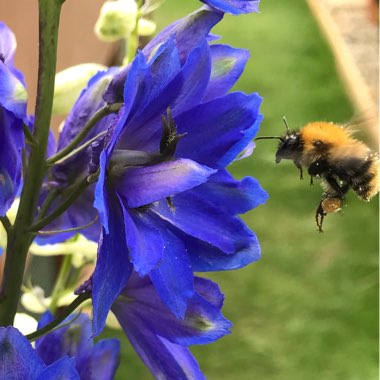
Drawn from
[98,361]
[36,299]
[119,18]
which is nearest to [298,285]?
[36,299]

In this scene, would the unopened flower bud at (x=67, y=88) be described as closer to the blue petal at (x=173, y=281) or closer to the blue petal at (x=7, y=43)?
the blue petal at (x=7, y=43)

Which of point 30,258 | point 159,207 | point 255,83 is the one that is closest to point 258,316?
point 30,258

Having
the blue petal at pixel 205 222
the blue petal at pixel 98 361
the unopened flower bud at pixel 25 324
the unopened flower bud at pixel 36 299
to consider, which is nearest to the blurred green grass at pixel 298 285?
the unopened flower bud at pixel 36 299

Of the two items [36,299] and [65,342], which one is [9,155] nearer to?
[65,342]

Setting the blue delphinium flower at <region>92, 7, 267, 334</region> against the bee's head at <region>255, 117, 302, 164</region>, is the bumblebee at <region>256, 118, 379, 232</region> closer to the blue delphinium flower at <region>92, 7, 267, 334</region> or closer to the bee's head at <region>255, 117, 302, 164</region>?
the bee's head at <region>255, 117, 302, 164</region>

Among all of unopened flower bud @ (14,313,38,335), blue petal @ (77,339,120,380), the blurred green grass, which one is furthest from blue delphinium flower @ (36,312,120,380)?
the blurred green grass

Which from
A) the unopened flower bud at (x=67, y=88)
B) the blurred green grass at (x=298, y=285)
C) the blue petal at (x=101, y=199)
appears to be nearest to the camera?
the blue petal at (x=101, y=199)

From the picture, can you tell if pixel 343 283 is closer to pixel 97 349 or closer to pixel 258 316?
pixel 258 316
